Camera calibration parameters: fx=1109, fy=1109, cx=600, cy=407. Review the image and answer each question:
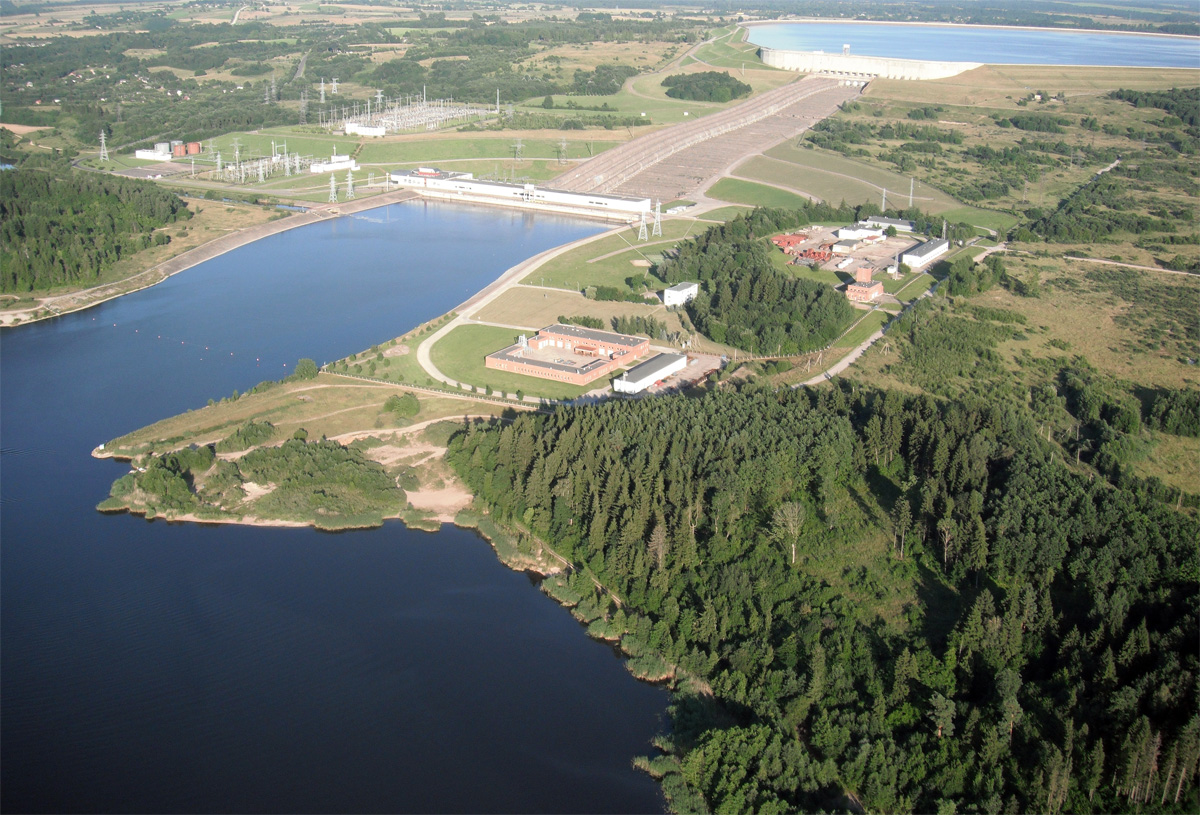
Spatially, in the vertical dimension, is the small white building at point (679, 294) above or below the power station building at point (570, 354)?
above

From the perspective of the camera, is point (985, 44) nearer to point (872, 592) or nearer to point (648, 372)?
point (648, 372)

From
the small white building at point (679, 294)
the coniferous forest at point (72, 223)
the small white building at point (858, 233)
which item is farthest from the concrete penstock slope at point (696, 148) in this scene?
the coniferous forest at point (72, 223)

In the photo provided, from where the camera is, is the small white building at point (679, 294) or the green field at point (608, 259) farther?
the green field at point (608, 259)

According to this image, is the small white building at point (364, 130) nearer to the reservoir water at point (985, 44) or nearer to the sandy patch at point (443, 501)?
the reservoir water at point (985, 44)

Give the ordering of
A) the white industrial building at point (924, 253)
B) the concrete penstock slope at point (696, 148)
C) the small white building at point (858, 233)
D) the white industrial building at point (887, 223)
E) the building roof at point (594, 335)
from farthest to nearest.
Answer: the concrete penstock slope at point (696, 148), the white industrial building at point (887, 223), the small white building at point (858, 233), the white industrial building at point (924, 253), the building roof at point (594, 335)

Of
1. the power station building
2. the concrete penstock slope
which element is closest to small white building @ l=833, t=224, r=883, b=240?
the concrete penstock slope

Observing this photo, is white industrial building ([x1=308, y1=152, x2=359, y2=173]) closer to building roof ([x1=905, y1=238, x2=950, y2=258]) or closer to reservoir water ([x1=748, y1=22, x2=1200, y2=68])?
building roof ([x1=905, y1=238, x2=950, y2=258])

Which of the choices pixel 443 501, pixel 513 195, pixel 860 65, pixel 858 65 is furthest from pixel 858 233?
pixel 858 65
